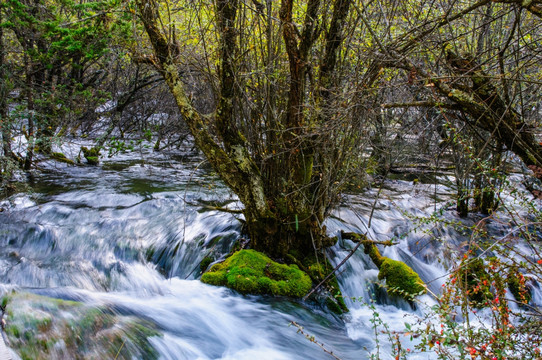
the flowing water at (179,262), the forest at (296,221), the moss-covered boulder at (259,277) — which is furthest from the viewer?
the moss-covered boulder at (259,277)

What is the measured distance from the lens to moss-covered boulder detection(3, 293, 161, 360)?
2.85m

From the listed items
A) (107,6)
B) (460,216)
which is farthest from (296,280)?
(107,6)

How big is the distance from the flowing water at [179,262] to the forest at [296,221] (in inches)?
1.2

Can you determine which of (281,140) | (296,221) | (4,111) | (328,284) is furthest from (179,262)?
(4,111)

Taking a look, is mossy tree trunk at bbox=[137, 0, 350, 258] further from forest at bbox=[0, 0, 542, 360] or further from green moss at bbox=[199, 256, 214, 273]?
green moss at bbox=[199, 256, 214, 273]

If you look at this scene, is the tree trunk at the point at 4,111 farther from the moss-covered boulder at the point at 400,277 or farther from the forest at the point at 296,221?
the moss-covered boulder at the point at 400,277

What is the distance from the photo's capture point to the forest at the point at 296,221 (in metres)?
3.05

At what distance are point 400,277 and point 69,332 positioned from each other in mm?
3607

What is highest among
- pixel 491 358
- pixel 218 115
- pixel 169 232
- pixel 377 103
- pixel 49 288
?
pixel 377 103

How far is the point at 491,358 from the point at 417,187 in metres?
8.21

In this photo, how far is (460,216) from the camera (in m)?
7.66

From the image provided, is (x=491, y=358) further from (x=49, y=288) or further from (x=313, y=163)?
(x=49, y=288)

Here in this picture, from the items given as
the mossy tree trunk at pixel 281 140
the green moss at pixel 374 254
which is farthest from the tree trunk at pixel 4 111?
the green moss at pixel 374 254

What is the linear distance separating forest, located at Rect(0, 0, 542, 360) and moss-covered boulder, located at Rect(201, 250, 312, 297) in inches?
0.8
